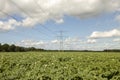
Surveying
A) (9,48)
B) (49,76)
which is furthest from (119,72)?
(9,48)

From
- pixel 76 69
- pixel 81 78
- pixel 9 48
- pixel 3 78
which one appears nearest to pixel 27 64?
pixel 3 78

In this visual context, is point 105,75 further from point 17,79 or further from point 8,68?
point 8,68

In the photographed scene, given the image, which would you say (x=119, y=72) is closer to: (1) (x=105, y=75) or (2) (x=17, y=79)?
(1) (x=105, y=75)

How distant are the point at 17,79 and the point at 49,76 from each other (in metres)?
2.06

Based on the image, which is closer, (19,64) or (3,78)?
(3,78)

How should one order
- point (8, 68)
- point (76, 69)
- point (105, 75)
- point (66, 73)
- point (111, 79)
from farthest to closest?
point (8, 68) < point (76, 69) < point (66, 73) < point (105, 75) < point (111, 79)

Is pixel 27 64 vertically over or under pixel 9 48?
under

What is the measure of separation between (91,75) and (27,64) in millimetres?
7430

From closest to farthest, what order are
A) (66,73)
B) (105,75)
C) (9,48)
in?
(105,75) → (66,73) → (9,48)

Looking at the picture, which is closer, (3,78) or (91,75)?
(91,75)

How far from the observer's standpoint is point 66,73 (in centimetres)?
1087

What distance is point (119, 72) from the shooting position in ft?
A: 36.6

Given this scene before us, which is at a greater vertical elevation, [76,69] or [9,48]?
[9,48]

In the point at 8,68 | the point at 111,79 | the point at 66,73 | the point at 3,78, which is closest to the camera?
the point at 111,79
